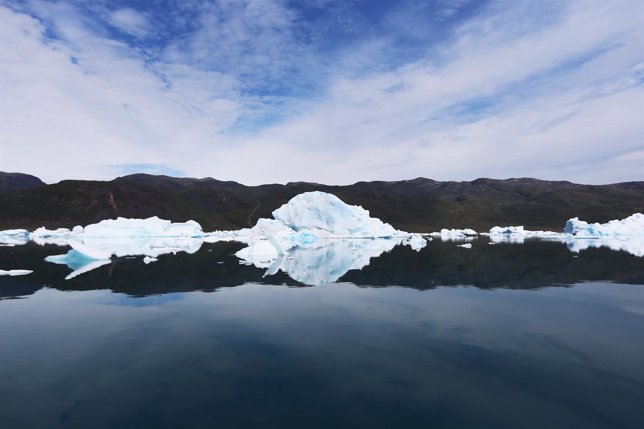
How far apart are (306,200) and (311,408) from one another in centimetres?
5865

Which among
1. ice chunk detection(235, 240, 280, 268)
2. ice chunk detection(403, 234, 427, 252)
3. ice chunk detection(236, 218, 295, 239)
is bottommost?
Result: ice chunk detection(403, 234, 427, 252)

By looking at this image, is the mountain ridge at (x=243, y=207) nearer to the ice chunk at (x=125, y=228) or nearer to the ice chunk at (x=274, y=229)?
the ice chunk at (x=125, y=228)

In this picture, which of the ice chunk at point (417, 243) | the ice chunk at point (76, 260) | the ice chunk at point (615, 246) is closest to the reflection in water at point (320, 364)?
the ice chunk at point (76, 260)

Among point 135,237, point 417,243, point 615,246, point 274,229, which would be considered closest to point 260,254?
point 274,229

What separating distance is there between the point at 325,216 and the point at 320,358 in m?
55.9

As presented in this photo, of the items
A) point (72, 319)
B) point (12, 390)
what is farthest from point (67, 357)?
point (72, 319)

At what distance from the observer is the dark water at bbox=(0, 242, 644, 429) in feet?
21.1

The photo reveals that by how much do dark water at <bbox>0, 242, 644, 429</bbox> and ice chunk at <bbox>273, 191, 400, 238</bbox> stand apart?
45.8m

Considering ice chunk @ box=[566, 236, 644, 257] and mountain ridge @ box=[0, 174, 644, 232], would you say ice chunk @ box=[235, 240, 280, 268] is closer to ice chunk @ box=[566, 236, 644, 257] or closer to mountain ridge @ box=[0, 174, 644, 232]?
ice chunk @ box=[566, 236, 644, 257]

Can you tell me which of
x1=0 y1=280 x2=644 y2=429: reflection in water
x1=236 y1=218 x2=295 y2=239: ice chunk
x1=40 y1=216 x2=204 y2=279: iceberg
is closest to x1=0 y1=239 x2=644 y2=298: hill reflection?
x1=0 y1=280 x2=644 y2=429: reflection in water

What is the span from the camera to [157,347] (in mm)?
9703

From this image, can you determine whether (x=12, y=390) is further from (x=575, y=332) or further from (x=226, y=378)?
(x=575, y=332)

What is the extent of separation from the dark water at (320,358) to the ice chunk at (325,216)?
45.8 meters

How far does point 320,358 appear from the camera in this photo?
9039 millimetres
